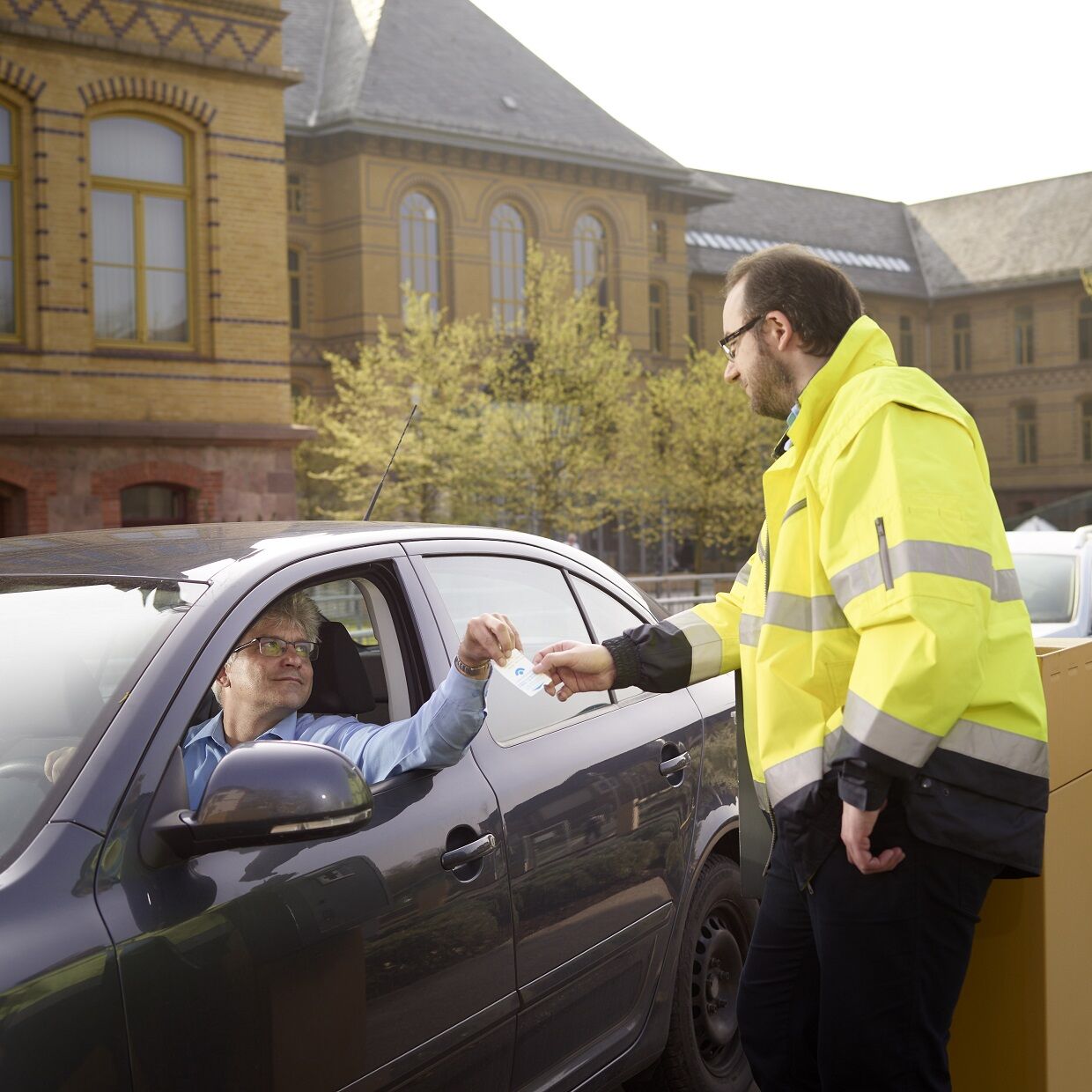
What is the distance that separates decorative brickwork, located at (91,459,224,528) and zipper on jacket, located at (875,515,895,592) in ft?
60.8

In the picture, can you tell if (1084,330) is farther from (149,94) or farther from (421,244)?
(149,94)

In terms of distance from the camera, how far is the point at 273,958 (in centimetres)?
247

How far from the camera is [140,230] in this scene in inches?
827

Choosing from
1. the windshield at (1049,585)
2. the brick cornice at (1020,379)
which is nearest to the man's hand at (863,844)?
the windshield at (1049,585)

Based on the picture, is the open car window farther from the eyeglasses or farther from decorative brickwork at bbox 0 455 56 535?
decorative brickwork at bbox 0 455 56 535

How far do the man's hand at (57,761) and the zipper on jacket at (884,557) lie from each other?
4.52ft

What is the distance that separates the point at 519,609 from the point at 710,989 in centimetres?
121

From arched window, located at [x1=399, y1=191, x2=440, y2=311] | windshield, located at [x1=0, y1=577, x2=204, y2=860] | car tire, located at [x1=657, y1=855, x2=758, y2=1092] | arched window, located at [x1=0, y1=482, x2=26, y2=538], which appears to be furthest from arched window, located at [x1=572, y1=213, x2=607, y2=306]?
windshield, located at [x1=0, y1=577, x2=204, y2=860]

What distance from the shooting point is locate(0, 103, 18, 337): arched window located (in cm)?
1983

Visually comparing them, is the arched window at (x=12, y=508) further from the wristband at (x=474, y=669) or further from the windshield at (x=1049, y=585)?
the wristband at (x=474, y=669)

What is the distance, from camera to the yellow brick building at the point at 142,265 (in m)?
19.9

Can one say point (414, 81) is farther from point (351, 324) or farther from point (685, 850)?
point (685, 850)

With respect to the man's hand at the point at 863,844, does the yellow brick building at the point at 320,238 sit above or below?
above

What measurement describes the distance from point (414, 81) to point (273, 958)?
41516 millimetres
